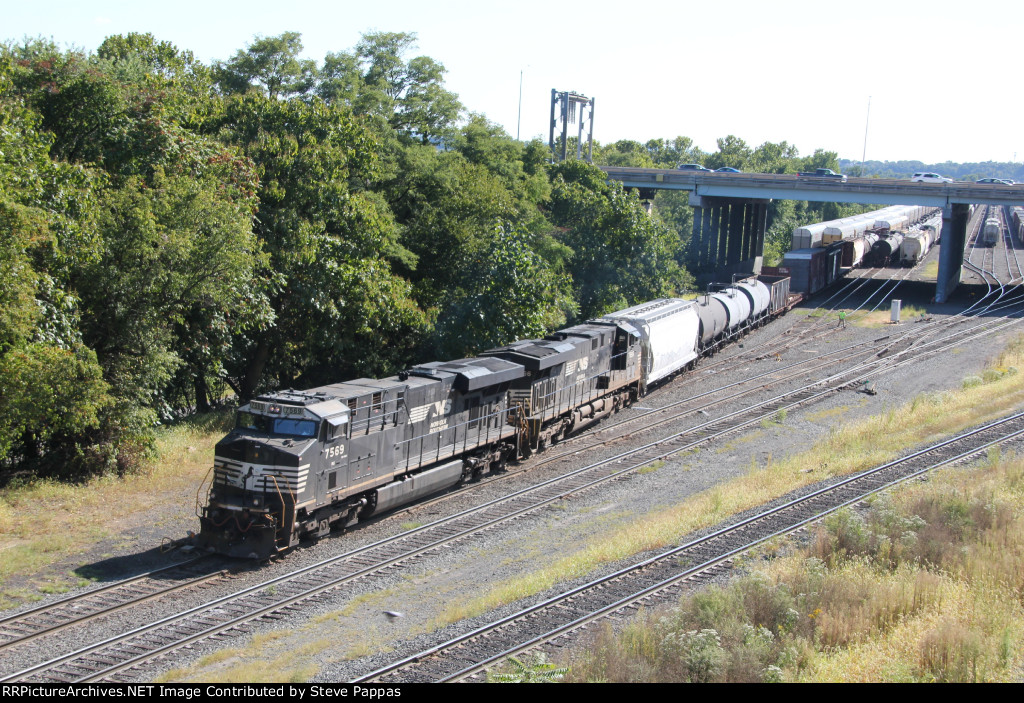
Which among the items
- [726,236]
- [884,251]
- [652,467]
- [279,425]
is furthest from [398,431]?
[884,251]

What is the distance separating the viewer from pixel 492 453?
2244 centimetres

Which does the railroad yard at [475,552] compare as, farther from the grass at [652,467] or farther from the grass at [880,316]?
the grass at [880,316]

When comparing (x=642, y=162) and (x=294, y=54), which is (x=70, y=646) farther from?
(x=642, y=162)

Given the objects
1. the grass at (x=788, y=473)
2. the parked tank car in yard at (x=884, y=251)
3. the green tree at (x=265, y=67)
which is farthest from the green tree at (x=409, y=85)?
the parked tank car in yard at (x=884, y=251)

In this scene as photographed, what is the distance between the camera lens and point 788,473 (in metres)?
21.7

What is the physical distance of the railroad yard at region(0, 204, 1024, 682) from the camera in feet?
41.6

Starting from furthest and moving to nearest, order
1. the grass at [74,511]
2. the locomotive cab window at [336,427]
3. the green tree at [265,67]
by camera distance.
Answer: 1. the green tree at [265,67]
2. the locomotive cab window at [336,427]
3. the grass at [74,511]

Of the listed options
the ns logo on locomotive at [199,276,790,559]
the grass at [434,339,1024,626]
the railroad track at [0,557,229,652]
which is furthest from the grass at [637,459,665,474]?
the railroad track at [0,557,229,652]

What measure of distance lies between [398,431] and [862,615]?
34.9 feet

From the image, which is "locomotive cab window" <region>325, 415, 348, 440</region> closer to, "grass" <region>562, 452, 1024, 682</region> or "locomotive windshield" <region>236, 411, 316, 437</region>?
"locomotive windshield" <region>236, 411, 316, 437</region>

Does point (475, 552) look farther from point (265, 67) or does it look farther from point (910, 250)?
point (910, 250)

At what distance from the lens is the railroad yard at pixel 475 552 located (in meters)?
12.7

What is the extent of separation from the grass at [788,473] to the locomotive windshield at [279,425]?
4652mm

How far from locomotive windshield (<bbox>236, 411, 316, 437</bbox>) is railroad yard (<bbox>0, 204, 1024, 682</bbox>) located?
8.50ft
